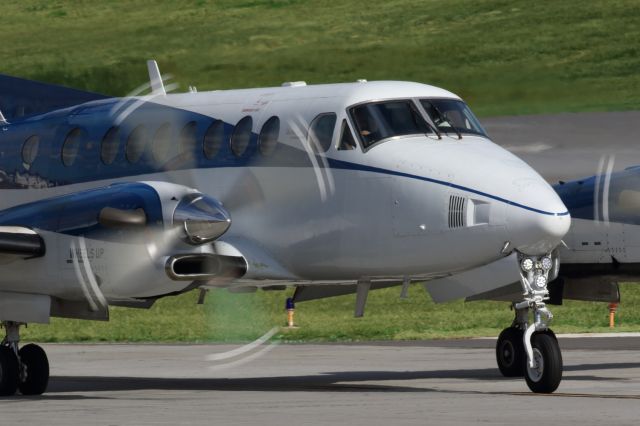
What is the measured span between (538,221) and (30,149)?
8309mm

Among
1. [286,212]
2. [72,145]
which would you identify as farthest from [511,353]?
[72,145]

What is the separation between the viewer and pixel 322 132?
62.1 feet

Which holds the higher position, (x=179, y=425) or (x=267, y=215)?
(x=267, y=215)

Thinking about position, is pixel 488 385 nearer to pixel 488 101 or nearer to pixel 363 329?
pixel 488 101

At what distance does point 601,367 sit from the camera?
24.9 m

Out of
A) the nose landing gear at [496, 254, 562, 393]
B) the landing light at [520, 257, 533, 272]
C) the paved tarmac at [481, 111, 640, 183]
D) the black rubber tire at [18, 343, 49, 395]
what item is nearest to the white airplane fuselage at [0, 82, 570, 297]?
the landing light at [520, 257, 533, 272]

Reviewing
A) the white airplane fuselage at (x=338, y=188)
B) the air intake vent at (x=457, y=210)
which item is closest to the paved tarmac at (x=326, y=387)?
the white airplane fuselage at (x=338, y=188)

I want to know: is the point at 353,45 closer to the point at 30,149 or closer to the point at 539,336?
the point at 30,149

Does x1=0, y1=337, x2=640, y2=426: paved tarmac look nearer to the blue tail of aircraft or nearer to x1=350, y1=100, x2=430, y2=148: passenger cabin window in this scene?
x1=350, y1=100, x2=430, y2=148: passenger cabin window

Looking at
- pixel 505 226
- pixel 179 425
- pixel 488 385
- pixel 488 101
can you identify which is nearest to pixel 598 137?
pixel 488 101

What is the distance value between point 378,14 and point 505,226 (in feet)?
243

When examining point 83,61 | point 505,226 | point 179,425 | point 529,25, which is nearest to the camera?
point 179,425

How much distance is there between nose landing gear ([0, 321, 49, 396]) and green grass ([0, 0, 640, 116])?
6184 millimetres

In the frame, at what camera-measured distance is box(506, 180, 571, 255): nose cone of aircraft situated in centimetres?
1731
